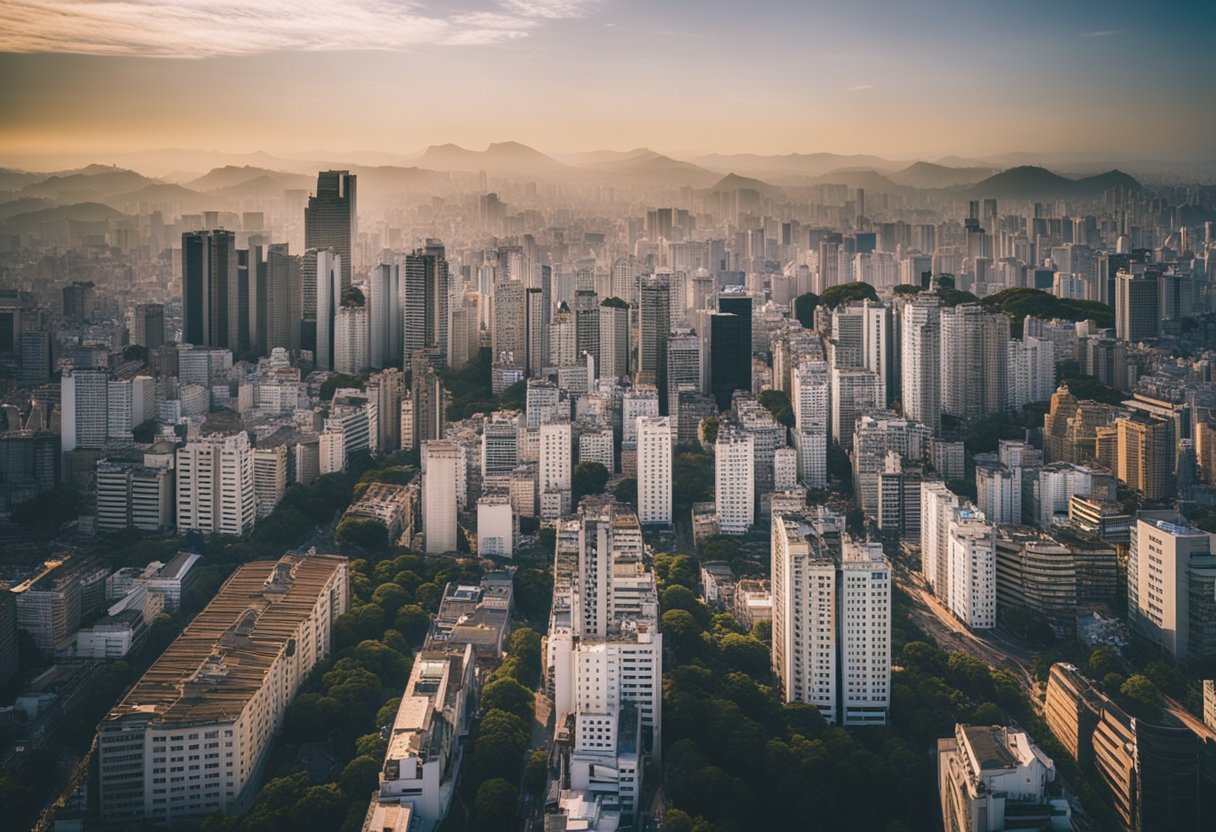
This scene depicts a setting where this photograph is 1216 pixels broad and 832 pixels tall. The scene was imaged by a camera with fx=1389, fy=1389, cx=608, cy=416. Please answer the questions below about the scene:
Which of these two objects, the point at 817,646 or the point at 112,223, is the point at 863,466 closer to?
the point at 817,646

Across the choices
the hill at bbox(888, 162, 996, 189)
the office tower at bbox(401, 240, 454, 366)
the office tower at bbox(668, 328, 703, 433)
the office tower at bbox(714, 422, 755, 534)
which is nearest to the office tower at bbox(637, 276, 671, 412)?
the office tower at bbox(668, 328, 703, 433)

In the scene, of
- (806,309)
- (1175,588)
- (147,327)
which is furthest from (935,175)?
(147,327)

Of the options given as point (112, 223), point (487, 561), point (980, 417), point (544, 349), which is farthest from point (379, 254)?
point (487, 561)

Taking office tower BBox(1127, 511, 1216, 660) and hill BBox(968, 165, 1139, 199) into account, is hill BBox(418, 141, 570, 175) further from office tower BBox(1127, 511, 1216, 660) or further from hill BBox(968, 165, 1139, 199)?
office tower BBox(1127, 511, 1216, 660)

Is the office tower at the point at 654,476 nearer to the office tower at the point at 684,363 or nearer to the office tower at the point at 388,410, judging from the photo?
the office tower at the point at 388,410

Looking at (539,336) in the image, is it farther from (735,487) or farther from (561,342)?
(735,487)

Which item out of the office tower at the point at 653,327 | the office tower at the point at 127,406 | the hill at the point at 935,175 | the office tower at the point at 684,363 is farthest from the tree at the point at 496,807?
the office tower at the point at 653,327
